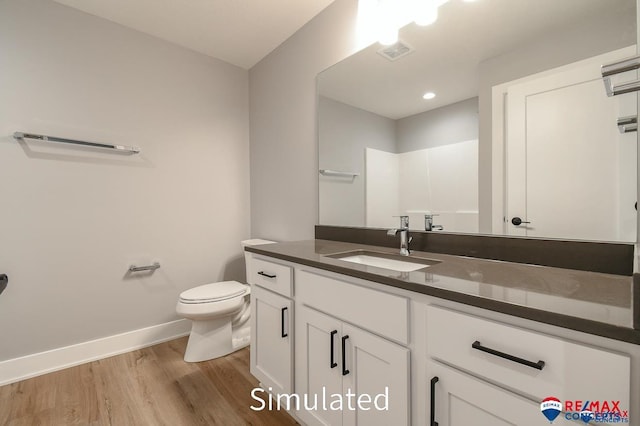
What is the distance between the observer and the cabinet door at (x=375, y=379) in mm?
848

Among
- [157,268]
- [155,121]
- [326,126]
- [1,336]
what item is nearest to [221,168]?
[155,121]

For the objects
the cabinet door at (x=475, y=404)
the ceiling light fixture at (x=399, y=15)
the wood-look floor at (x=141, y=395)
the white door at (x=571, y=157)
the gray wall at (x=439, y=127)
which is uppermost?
the ceiling light fixture at (x=399, y=15)

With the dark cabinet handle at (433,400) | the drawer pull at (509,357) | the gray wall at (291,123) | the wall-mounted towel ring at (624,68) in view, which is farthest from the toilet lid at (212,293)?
the wall-mounted towel ring at (624,68)

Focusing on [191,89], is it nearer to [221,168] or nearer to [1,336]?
[221,168]

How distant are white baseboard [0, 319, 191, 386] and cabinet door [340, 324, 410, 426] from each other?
1838mm

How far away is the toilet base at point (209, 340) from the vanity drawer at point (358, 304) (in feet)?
3.48

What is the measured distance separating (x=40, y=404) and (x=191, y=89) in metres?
2.30

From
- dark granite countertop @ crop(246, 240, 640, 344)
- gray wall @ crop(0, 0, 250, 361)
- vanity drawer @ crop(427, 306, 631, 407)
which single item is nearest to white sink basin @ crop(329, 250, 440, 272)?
dark granite countertop @ crop(246, 240, 640, 344)

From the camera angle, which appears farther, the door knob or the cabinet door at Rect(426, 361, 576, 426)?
the door knob

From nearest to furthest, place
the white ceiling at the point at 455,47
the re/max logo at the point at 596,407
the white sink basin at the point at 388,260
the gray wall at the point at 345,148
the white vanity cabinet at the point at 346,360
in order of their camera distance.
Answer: the re/max logo at the point at 596,407 < the white vanity cabinet at the point at 346,360 < the white ceiling at the point at 455,47 < the white sink basin at the point at 388,260 < the gray wall at the point at 345,148

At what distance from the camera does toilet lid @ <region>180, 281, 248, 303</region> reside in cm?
186

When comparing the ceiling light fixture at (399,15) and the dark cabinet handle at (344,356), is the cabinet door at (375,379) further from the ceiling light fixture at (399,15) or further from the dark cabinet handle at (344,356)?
the ceiling light fixture at (399,15)

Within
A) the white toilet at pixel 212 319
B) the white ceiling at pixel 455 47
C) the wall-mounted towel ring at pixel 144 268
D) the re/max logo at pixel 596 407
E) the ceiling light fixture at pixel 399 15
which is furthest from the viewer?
the wall-mounted towel ring at pixel 144 268

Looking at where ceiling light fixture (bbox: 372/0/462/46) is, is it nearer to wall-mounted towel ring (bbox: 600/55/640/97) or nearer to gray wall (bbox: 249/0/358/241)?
gray wall (bbox: 249/0/358/241)
